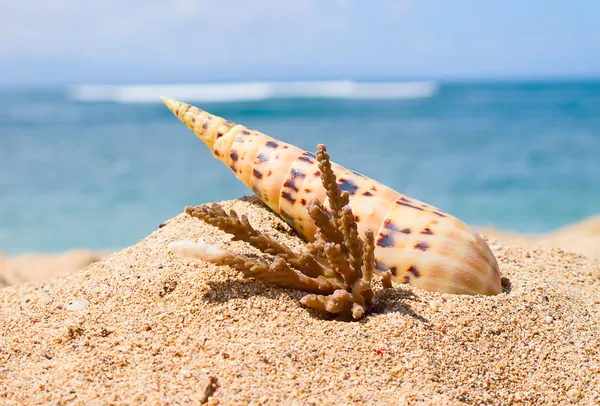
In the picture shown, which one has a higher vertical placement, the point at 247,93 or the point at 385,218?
the point at 247,93

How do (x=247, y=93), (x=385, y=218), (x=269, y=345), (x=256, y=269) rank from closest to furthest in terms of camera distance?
(x=269, y=345), (x=256, y=269), (x=385, y=218), (x=247, y=93)

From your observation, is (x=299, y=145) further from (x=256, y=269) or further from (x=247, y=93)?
(x=247, y=93)

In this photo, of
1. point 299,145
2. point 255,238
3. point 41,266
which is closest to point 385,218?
point 255,238

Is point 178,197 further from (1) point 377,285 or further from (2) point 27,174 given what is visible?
(1) point 377,285

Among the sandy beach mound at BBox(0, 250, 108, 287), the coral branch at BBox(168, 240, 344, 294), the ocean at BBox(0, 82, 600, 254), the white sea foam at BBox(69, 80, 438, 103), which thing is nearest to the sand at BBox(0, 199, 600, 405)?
the coral branch at BBox(168, 240, 344, 294)

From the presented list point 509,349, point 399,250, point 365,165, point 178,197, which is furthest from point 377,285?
point 365,165

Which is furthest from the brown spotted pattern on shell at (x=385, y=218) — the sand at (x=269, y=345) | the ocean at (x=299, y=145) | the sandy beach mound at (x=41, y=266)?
the ocean at (x=299, y=145)

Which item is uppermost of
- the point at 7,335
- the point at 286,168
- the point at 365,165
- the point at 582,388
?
the point at 365,165
